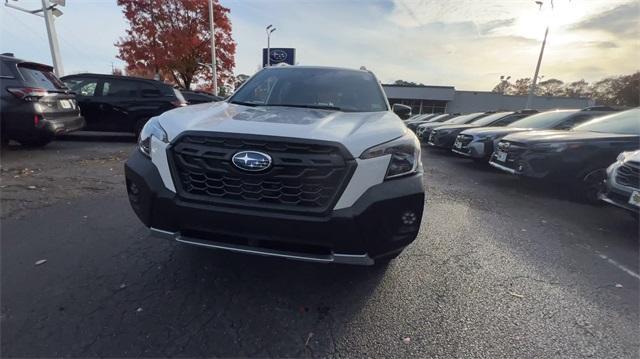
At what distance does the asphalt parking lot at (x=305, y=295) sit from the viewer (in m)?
1.84

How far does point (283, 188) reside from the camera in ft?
6.32

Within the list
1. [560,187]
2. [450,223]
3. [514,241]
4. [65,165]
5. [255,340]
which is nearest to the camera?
[255,340]

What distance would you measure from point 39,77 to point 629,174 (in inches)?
368

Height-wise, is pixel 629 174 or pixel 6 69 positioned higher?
pixel 6 69

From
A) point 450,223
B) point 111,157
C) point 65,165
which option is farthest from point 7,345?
point 111,157

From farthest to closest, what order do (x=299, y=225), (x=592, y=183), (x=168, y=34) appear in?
(x=168, y=34), (x=592, y=183), (x=299, y=225)

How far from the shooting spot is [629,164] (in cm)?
370

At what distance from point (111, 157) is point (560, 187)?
9145 millimetres

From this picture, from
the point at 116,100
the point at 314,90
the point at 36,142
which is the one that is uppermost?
the point at 314,90

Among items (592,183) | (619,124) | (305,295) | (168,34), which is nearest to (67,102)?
(305,295)

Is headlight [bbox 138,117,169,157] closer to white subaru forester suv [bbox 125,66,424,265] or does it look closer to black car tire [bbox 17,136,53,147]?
white subaru forester suv [bbox 125,66,424,265]

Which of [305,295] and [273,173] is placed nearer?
[273,173]

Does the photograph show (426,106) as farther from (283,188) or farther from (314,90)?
(283,188)

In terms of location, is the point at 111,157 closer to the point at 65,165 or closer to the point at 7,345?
the point at 65,165
